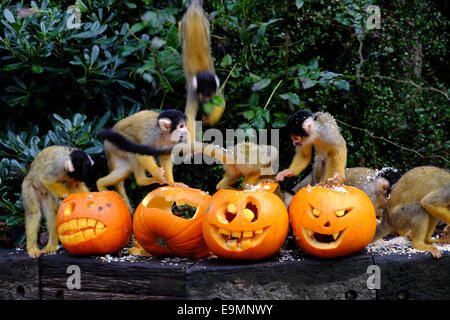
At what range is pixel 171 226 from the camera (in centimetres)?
336

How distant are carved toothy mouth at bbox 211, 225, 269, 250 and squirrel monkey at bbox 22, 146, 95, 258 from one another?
122 centimetres

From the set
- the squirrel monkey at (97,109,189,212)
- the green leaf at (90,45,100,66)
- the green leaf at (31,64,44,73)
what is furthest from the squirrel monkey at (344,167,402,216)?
the green leaf at (31,64,44,73)

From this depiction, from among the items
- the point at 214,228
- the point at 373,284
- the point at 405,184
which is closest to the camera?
the point at 373,284

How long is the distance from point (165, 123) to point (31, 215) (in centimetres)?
131

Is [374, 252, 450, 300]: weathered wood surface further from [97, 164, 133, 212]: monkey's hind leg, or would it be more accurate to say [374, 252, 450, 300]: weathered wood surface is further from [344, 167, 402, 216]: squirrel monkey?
[97, 164, 133, 212]: monkey's hind leg

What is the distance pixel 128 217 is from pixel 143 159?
509 mm

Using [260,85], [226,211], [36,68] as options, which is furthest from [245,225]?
[36,68]

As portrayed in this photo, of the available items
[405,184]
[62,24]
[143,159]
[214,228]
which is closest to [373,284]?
[405,184]

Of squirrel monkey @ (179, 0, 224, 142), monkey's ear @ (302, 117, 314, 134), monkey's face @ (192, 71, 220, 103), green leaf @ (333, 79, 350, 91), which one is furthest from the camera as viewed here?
green leaf @ (333, 79, 350, 91)

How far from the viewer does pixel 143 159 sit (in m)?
3.93

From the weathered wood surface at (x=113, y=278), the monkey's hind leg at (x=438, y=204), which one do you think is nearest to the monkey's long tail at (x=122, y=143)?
the weathered wood surface at (x=113, y=278)

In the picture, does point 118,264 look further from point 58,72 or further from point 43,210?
point 58,72

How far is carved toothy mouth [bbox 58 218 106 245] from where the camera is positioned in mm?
3443

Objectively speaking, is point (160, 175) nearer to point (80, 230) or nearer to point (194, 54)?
point (80, 230)
